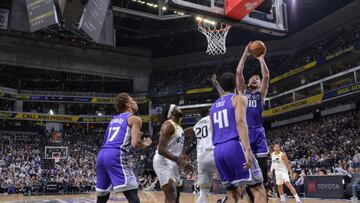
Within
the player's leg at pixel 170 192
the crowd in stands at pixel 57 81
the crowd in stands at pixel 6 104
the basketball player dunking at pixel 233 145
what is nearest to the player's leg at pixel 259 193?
the basketball player dunking at pixel 233 145

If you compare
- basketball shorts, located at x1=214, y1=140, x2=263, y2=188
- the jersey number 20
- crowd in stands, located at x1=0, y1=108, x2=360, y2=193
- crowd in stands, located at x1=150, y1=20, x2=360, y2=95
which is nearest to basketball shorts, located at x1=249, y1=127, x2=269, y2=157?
the jersey number 20

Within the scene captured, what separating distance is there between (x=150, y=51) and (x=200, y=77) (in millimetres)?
6798

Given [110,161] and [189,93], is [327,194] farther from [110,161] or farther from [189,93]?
[189,93]

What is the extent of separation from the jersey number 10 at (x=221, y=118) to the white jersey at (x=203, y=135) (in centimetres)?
167

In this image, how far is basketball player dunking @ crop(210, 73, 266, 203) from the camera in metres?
4.71

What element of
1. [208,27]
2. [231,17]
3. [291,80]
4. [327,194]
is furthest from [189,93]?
[231,17]

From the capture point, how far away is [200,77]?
44500mm

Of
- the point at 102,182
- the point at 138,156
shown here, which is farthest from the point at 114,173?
the point at 138,156

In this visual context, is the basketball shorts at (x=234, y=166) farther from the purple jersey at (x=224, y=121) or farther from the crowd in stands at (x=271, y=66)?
the crowd in stands at (x=271, y=66)

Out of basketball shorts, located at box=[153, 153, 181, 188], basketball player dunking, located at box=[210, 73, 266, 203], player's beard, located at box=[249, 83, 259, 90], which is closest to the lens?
basketball player dunking, located at box=[210, 73, 266, 203]

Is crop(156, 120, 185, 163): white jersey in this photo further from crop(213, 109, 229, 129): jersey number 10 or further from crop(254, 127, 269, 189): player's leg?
crop(213, 109, 229, 129): jersey number 10

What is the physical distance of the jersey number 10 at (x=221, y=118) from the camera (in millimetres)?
4953

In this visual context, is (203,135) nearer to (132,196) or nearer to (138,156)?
(132,196)

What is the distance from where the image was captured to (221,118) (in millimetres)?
5012
